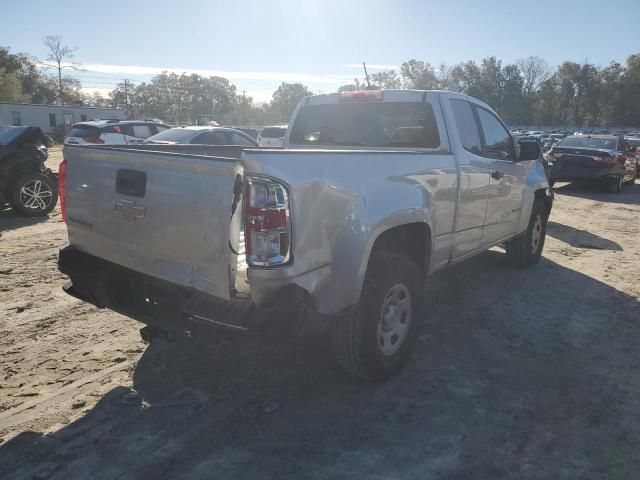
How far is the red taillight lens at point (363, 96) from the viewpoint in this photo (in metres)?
4.49

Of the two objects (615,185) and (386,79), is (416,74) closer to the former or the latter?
(386,79)

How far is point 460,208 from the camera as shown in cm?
418

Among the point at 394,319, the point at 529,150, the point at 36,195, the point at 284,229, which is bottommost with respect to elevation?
the point at 394,319

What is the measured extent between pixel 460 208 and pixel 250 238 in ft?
7.68

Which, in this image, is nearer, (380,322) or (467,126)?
(380,322)

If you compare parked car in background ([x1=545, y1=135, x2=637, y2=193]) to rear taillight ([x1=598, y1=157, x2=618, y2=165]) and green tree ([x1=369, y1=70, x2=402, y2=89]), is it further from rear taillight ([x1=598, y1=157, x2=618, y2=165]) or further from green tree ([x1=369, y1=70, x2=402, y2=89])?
green tree ([x1=369, y1=70, x2=402, y2=89])

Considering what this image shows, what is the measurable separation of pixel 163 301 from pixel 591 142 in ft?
53.9

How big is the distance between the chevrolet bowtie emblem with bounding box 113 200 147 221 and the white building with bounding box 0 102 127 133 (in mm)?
46375

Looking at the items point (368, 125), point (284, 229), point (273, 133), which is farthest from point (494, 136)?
point (273, 133)

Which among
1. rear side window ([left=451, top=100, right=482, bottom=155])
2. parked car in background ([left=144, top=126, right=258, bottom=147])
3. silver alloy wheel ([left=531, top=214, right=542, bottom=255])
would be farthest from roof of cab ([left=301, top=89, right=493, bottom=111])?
parked car in background ([left=144, top=126, right=258, bottom=147])

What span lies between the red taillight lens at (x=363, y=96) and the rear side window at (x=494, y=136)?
3.70 ft

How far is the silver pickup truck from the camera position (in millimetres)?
2439

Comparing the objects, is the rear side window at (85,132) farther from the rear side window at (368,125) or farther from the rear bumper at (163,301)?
the rear bumper at (163,301)

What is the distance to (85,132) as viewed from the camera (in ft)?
49.5
